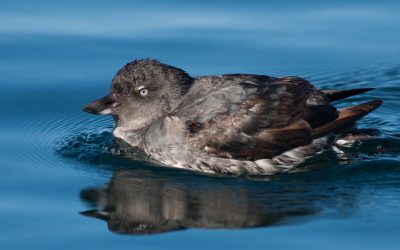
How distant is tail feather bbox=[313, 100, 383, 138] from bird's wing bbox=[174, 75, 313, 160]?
0.49 feet

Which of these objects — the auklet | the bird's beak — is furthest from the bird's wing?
the bird's beak

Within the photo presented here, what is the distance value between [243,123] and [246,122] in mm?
37

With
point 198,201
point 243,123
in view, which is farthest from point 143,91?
point 198,201

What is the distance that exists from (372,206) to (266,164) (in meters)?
1.66

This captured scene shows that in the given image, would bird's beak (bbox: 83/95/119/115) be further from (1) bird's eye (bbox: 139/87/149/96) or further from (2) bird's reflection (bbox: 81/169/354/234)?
(2) bird's reflection (bbox: 81/169/354/234)

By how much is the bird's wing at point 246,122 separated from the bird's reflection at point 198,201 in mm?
404

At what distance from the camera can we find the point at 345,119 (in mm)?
11875

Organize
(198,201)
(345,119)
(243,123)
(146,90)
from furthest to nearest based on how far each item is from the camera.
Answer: (146,90)
(345,119)
(243,123)
(198,201)

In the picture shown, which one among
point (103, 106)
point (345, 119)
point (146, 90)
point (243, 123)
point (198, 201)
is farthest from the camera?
point (103, 106)

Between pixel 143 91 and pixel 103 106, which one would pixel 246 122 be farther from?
pixel 103 106

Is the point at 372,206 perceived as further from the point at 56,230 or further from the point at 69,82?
the point at 69,82

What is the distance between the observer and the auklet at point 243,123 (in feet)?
38.2

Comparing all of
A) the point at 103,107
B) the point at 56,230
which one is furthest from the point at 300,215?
the point at 103,107

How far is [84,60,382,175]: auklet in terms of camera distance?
11.6 m
